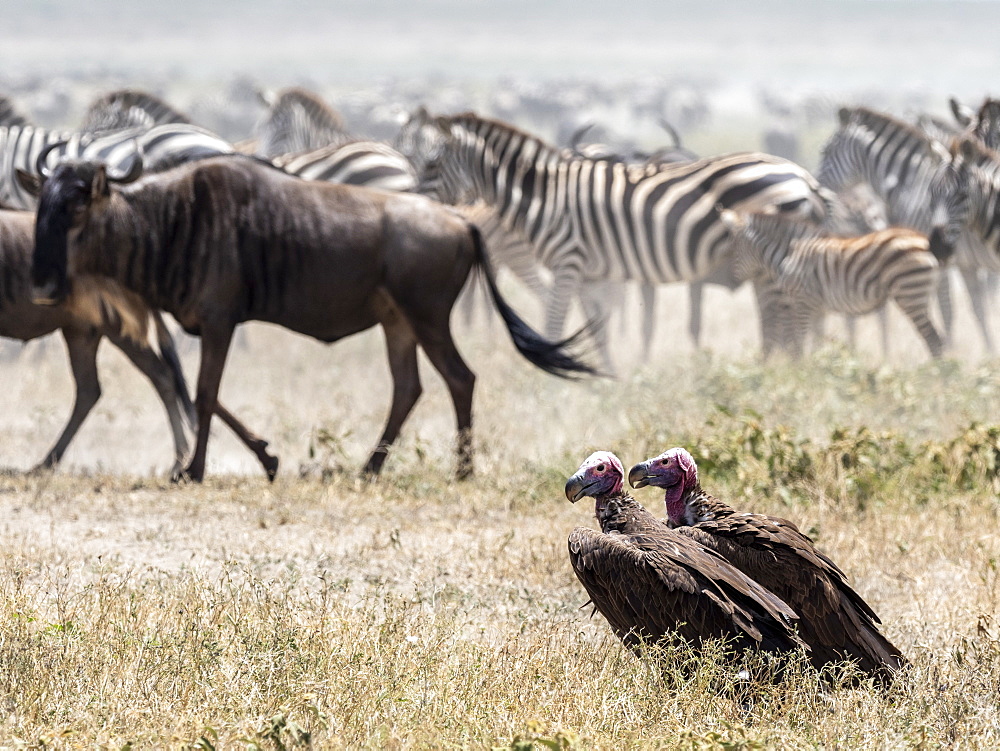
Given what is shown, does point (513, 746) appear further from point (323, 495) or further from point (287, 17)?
point (287, 17)

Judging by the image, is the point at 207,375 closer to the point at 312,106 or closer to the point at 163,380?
the point at 163,380

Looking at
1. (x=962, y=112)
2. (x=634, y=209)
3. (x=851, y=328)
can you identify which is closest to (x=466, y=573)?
(x=634, y=209)

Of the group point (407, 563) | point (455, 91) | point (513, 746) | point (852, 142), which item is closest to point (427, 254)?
point (407, 563)

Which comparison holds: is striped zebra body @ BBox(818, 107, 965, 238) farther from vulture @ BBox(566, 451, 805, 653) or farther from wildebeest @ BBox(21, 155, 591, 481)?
vulture @ BBox(566, 451, 805, 653)

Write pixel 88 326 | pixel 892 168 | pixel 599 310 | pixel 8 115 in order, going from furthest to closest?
pixel 8 115 → pixel 892 168 → pixel 599 310 → pixel 88 326

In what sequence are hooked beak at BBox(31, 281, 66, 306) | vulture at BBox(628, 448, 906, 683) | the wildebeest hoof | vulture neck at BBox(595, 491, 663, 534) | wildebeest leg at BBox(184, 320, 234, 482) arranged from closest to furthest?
1. vulture at BBox(628, 448, 906, 683)
2. vulture neck at BBox(595, 491, 663, 534)
3. hooked beak at BBox(31, 281, 66, 306)
4. wildebeest leg at BBox(184, 320, 234, 482)
5. the wildebeest hoof

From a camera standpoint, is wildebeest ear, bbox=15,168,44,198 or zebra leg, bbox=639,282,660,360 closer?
wildebeest ear, bbox=15,168,44,198

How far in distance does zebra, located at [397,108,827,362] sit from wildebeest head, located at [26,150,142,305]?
14.8ft

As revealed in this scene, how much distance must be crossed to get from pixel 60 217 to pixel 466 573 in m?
2.73

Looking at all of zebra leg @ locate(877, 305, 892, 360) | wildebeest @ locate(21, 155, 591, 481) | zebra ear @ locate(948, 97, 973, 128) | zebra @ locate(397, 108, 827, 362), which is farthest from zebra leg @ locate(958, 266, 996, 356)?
wildebeest @ locate(21, 155, 591, 481)

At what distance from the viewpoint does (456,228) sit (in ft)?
24.0

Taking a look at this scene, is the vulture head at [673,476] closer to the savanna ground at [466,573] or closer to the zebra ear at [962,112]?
the savanna ground at [466,573]

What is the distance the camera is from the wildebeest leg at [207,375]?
690 cm

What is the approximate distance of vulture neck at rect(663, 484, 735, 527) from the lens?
173 inches
